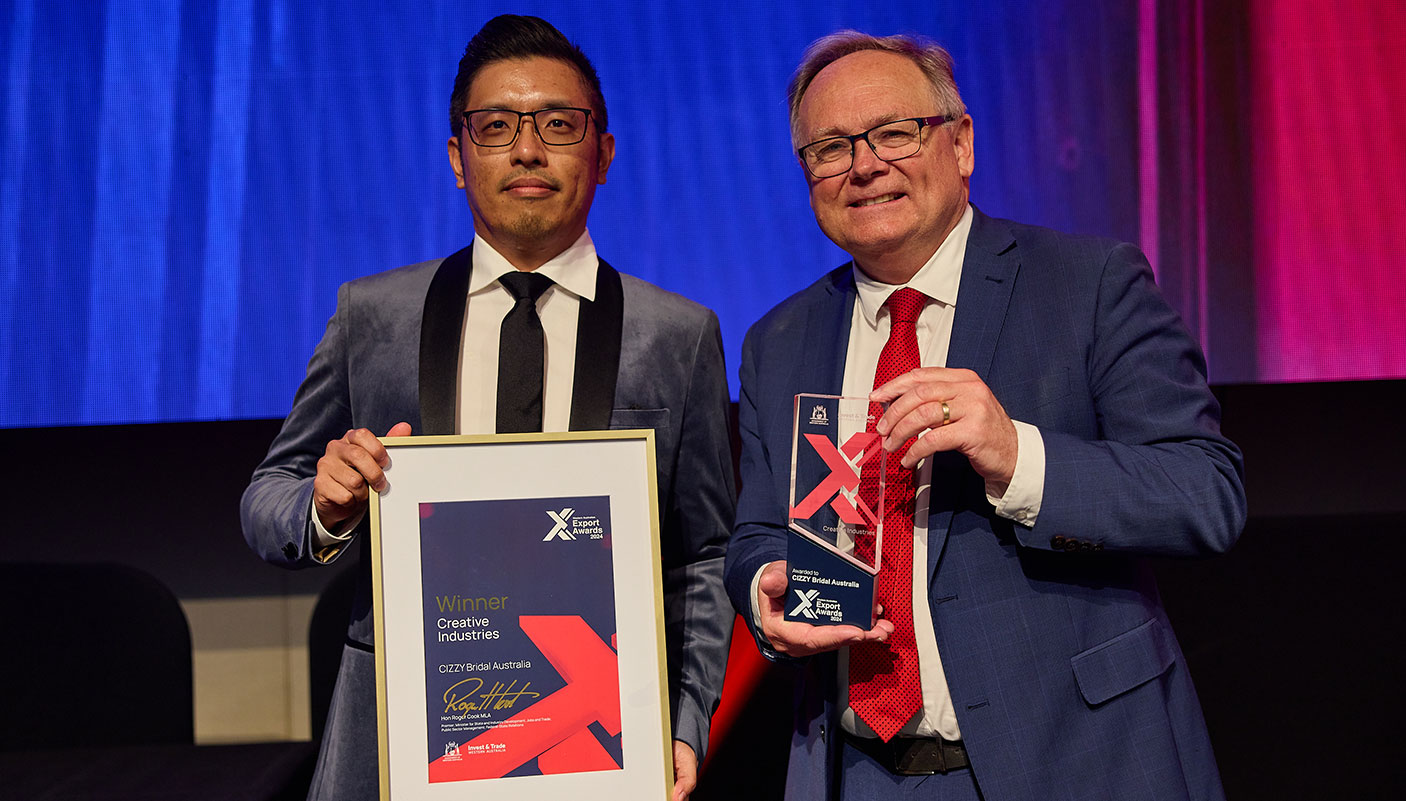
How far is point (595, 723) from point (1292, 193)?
250 cm

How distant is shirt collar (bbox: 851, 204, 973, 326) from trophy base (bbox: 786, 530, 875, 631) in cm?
51

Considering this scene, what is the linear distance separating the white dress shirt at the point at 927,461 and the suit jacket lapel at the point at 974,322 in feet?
0.07

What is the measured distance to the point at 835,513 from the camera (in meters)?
1.27

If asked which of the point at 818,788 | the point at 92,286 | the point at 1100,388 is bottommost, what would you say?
the point at 818,788

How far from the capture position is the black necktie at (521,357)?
1.56 m

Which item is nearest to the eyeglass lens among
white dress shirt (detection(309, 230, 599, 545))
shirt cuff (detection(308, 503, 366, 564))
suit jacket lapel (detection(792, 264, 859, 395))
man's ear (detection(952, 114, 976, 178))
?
man's ear (detection(952, 114, 976, 178))

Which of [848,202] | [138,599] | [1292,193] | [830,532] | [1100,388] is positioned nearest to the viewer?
[830,532]

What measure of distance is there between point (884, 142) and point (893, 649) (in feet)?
2.67

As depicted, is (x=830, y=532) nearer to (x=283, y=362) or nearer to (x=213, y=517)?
(x=283, y=362)

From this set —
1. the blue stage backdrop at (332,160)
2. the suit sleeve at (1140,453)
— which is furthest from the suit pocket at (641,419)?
the blue stage backdrop at (332,160)

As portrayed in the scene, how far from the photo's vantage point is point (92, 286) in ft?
9.02

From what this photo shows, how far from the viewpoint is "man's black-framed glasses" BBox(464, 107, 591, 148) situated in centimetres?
162

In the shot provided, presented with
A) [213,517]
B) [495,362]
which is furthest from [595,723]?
[213,517]

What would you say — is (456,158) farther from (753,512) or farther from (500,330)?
(753,512)
